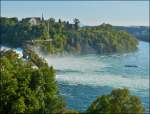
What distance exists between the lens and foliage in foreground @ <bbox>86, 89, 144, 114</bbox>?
49.6 ft

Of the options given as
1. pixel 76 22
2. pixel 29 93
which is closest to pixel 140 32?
pixel 76 22

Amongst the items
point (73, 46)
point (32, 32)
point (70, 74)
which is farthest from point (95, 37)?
point (70, 74)

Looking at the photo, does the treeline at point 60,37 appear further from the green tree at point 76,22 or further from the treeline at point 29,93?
the treeline at point 29,93

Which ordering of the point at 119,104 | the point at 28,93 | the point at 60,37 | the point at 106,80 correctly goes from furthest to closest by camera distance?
1. the point at 60,37
2. the point at 106,80
3. the point at 28,93
4. the point at 119,104

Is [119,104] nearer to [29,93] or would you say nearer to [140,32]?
[29,93]

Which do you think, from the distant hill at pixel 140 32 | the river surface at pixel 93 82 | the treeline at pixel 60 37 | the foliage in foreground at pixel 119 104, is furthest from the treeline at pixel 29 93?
the distant hill at pixel 140 32

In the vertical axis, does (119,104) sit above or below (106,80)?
above

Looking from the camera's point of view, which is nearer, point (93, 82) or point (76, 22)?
point (93, 82)

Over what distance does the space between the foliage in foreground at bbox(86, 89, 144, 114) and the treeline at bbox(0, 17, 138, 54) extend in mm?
52805

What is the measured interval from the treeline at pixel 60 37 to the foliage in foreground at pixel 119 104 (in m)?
52.8

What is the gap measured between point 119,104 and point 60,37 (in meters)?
62.6

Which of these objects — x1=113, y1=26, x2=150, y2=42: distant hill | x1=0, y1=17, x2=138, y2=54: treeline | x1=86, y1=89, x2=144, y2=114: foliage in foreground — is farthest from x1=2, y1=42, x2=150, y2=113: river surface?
x1=113, y1=26, x2=150, y2=42: distant hill

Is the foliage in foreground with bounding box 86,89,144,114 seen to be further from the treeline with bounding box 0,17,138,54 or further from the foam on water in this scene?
the treeline with bounding box 0,17,138,54

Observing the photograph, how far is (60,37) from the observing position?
77.9 m
